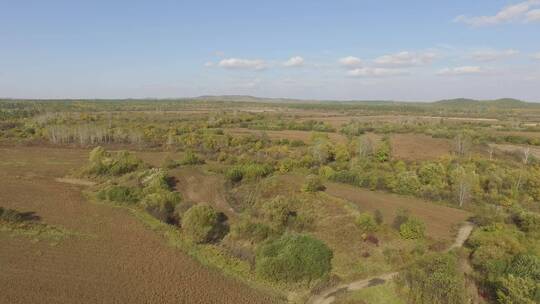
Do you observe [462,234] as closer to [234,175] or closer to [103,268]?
[234,175]

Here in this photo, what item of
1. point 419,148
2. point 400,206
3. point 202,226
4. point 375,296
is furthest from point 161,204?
point 419,148

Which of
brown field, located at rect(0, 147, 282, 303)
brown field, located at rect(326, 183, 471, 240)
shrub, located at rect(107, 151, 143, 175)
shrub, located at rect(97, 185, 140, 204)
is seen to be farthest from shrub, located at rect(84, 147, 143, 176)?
brown field, located at rect(326, 183, 471, 240)

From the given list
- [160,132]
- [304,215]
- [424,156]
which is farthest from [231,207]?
[160,132]

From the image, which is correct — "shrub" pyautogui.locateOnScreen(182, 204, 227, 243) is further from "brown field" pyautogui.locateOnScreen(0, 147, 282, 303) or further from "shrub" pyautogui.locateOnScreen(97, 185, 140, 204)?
"shrub" pyautogui.locateOnScreen(97, 185, 140, 204)

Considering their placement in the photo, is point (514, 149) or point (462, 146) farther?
point (514, 149)

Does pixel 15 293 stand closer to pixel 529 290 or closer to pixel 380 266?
pixel 380 266
